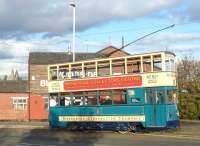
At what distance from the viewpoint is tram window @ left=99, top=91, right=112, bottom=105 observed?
94.9 feet

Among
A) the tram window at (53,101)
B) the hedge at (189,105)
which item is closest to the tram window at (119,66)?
the tram window at (53,101)

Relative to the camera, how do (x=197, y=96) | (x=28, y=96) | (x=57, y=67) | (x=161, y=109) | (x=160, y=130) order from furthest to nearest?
(x=28, y=96), (x=197, y=96), (x=57, y=67), (x=160, y=130), (x=161, y=109)

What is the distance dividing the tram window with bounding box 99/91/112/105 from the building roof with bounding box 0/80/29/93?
33.8 metres

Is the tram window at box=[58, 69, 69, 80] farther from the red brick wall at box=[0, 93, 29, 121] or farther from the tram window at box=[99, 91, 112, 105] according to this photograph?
the red brick wall at box=[0, 93, 29, 121]

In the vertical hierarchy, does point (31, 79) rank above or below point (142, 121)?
above

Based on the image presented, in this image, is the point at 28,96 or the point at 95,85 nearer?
the point at 95,85

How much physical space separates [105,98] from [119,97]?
0.94 meters

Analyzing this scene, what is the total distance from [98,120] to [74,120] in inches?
78.9

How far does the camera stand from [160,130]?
95.2 feet

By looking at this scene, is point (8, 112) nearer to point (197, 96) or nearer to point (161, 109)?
point (197, 96)

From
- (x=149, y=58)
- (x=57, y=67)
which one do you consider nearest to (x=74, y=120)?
(x=57, y=67)

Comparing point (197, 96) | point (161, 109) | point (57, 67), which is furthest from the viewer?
point (197, 96)

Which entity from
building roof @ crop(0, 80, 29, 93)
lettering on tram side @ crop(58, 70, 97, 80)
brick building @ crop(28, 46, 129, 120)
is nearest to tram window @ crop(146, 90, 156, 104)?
lettering on tram side @ crop(58, 70, 97, 80)

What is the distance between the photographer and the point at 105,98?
29.2 metres
